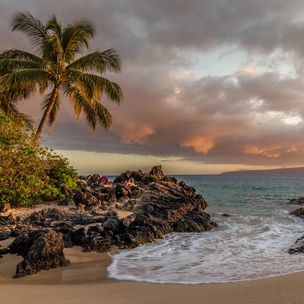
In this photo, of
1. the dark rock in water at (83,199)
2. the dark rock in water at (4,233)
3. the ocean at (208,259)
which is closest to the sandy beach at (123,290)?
the ocean at (208,259)

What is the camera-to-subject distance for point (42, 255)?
6.14 m

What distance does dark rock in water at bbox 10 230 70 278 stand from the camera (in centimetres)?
586

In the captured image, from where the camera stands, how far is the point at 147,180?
65.8ft

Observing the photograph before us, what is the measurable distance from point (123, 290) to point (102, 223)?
589 centimetres

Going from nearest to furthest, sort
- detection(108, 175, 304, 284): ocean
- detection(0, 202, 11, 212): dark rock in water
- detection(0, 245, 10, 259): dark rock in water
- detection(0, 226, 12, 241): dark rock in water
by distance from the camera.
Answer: detection(108, 175, 304, 284): ocean → detection(0, 245, 10, 259): dark rock in water → detection(0, 226, 12, 241): dark rock in water → detection(0, 202, 11, 212): dark rock in water

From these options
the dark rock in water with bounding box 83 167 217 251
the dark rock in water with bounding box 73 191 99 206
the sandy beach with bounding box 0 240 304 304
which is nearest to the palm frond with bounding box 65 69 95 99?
the dark rock in water with bounding box 83 167 217 251

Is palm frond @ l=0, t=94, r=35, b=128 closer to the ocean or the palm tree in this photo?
the palm tree

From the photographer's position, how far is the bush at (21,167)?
1207 cm

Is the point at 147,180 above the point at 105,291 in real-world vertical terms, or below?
above

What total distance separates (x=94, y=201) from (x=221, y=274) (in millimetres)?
8583

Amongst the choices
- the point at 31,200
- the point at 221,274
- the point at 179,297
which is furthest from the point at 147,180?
the point at 179,297

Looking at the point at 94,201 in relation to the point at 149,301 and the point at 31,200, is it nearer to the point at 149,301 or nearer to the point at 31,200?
the point at 31,200

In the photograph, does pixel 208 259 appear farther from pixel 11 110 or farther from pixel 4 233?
pixel 11 110

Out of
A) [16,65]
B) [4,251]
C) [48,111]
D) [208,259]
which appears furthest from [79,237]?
[16,65]
